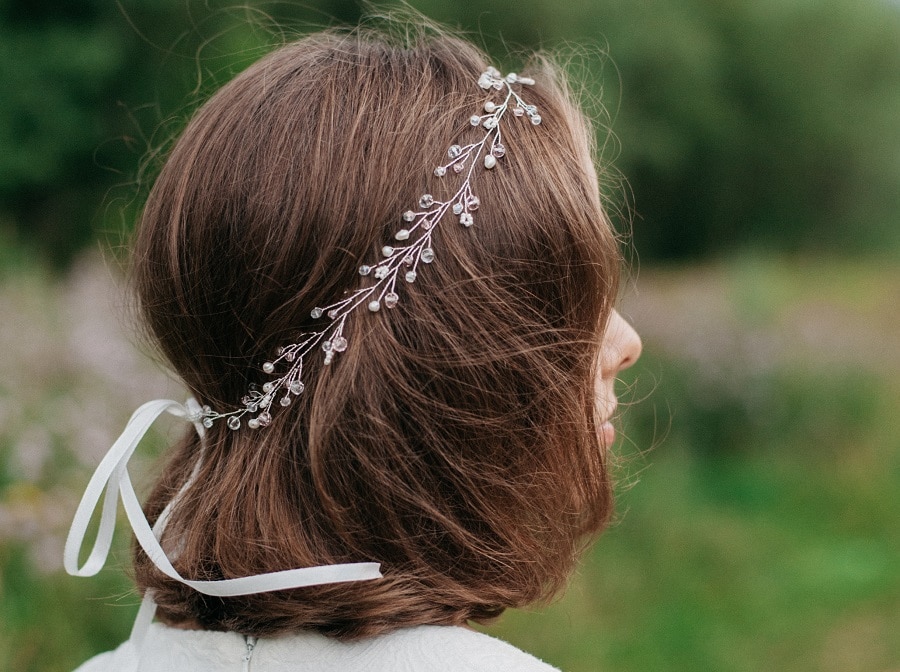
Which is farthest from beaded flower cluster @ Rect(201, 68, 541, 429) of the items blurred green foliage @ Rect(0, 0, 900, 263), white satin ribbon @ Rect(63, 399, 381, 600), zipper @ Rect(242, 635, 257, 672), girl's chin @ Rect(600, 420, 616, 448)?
blurred green foliage @ Rect(0, 0, 900, 263)

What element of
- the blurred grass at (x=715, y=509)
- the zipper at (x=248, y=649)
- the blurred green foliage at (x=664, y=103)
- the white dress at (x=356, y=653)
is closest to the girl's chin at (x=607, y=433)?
the blurred grass at (x=715, y=509)

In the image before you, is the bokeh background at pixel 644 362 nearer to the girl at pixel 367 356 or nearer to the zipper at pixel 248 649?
the girl at pixel 367 356

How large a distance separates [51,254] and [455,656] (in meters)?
7.58

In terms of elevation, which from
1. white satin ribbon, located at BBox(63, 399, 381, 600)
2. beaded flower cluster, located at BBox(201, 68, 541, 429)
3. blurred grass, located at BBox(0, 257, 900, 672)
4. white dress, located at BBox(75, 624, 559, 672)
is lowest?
blurred grass, located at BBox(0, 257, 900, 672)

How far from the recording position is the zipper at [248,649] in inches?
44.1

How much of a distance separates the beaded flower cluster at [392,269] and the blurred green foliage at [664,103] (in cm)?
432

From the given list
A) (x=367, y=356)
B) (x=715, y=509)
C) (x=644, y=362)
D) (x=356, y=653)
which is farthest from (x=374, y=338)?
(x=644, y=362)

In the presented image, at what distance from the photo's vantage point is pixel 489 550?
117 centimetres

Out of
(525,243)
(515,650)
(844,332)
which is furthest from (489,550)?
(844,332)

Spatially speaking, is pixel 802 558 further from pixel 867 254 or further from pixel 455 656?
pixel 867 254

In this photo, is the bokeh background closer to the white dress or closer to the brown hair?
the brown hair

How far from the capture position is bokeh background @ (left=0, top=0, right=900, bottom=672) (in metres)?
2.57

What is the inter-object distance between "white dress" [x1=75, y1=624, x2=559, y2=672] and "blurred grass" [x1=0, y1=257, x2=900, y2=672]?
0.46m

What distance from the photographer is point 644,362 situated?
5.53m
